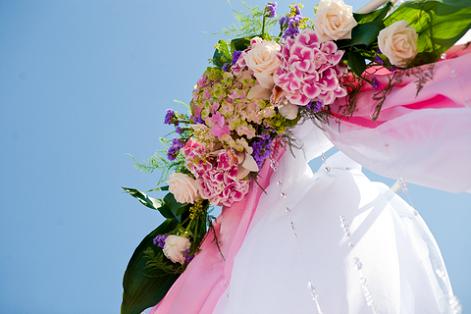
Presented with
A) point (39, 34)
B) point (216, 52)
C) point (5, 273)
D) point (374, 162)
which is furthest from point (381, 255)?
point (5, 273)

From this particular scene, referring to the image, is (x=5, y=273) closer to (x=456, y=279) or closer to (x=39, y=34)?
(x=39, y=34)

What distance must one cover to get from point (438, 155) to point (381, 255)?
312 mm

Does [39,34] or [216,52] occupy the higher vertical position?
[39,34]

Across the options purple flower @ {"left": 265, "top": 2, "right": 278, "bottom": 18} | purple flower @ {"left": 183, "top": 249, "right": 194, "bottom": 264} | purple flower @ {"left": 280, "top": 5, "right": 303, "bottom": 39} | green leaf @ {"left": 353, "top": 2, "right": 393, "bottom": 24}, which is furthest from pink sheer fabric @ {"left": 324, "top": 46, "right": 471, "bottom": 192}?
purple flower @ {"left": 183, "top": 249, "right": 194, "bottom": 264}

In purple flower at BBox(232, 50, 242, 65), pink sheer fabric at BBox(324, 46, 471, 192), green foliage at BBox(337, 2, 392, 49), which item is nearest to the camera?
pink sheer fabric at BBox(324, 46, 471, 192)

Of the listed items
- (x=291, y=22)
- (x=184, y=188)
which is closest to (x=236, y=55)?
(x=291, y=22)

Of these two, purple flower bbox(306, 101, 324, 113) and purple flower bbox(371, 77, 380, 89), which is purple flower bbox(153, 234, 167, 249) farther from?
purple flower bbox(371, 77, 380, 89)

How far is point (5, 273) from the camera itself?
3.89 m

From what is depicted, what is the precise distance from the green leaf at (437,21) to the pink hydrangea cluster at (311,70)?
0.56ft

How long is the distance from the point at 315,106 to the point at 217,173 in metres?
0.32

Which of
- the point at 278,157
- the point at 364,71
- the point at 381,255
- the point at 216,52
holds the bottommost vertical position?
the point at 381,255

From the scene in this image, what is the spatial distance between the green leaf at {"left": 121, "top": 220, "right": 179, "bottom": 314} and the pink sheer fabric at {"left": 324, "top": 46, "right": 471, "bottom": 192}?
701 mm

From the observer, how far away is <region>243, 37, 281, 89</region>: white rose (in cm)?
125

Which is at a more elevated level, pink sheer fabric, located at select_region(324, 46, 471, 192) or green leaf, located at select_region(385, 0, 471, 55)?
green leaf, located at select_region(385, 0, 471, 55)
